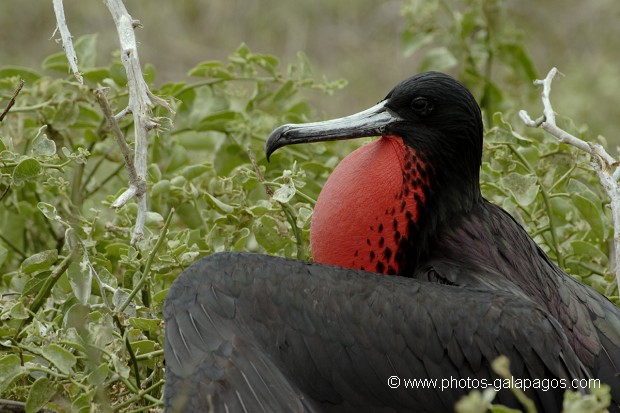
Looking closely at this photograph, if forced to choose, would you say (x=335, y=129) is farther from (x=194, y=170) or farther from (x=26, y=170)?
(x=26, y=170)

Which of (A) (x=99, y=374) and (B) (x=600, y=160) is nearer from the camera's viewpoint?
(A) (x=99, y=374)

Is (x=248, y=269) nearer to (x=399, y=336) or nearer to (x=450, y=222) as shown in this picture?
A: (x=399, y=336)

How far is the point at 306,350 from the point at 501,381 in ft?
1.41

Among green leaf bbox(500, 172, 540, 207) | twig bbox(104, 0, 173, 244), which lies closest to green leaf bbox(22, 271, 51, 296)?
twig bbox(104, 0, 173, 244)

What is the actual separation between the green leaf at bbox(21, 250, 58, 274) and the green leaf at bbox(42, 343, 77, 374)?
0.43 meters

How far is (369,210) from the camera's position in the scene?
9.89 feet

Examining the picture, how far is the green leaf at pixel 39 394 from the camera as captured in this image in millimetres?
2756

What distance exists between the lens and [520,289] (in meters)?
2.94

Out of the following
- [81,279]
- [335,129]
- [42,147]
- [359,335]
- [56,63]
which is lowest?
[359,335]

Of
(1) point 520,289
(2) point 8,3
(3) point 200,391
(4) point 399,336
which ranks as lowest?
(3) point 200,391

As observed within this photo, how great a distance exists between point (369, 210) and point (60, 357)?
2.77 ft

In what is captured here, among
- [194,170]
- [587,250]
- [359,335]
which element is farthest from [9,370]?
[587,250]

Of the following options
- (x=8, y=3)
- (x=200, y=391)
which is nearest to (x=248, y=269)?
(x=200, y=391)

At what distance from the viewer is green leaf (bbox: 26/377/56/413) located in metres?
2.76
